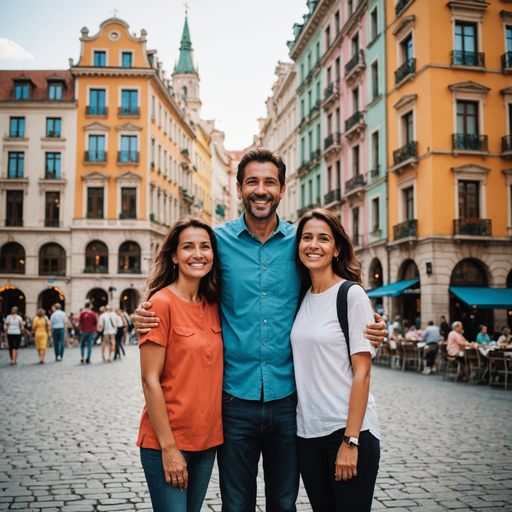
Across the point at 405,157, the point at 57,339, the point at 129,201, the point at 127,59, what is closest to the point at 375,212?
the point at 405,157

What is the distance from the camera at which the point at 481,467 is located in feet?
21.9

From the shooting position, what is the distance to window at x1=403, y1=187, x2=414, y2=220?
27625 millimetres

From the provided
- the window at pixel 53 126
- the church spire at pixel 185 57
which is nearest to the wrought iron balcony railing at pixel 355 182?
the window at pixel 53 126

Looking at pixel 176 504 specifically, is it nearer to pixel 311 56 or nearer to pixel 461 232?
pixel 461 232

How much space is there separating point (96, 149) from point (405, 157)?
28.1m

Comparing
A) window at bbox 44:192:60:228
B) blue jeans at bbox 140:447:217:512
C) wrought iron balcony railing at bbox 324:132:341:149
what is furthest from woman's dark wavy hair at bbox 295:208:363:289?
window at bbox 44:192:60:228

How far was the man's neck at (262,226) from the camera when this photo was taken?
150 inches

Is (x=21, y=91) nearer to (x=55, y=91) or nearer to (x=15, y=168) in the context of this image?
(x=55, y=91)

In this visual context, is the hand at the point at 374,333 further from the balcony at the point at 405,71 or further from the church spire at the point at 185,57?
the church spire at the point at 185,57

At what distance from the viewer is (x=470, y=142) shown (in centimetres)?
2573

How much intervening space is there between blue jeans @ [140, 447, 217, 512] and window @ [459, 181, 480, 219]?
969 inches

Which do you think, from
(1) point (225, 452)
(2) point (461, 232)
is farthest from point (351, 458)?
(2) point (461, 232)

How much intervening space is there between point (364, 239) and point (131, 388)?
2205cm

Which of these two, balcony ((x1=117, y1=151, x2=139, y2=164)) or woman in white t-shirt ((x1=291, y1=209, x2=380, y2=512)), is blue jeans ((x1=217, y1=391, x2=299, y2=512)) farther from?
balcony ((x1=117, y1=151, x2=139, y2=164))
